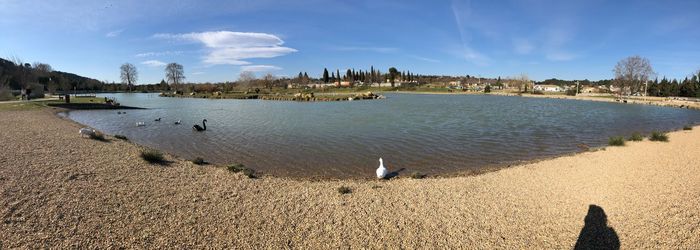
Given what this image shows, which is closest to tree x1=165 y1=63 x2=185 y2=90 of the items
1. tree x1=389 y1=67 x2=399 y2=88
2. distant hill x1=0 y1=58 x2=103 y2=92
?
distant hill x1=0 y1=58 x2=103 y2=92

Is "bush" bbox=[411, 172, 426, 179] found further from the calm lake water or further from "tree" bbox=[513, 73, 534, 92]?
"tree" bbox=[513, 73, 534, 92]

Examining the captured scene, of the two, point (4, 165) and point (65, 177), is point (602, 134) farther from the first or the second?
point (4, 165)

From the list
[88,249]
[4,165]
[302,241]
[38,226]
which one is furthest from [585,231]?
[4,165]

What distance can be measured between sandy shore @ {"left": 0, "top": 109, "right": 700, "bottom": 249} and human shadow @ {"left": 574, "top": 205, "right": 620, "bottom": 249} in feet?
0.11

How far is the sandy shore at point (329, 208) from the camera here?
20.1 ft

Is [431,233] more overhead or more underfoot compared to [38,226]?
more underfoot

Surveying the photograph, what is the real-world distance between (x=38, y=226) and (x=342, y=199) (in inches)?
235

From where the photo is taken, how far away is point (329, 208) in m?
7.79

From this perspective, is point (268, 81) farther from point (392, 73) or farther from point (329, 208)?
point (329, 208)

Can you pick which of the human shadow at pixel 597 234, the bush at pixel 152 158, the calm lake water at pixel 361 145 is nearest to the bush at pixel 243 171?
the calm lake water at pixel 361 145

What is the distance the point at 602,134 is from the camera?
2234 centimetres

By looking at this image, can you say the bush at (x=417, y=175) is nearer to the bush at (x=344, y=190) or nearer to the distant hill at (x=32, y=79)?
the bush at (x=344, y=190)

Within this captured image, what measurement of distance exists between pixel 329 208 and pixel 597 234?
5.55 meters

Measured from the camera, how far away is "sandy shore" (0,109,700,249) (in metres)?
6.14
